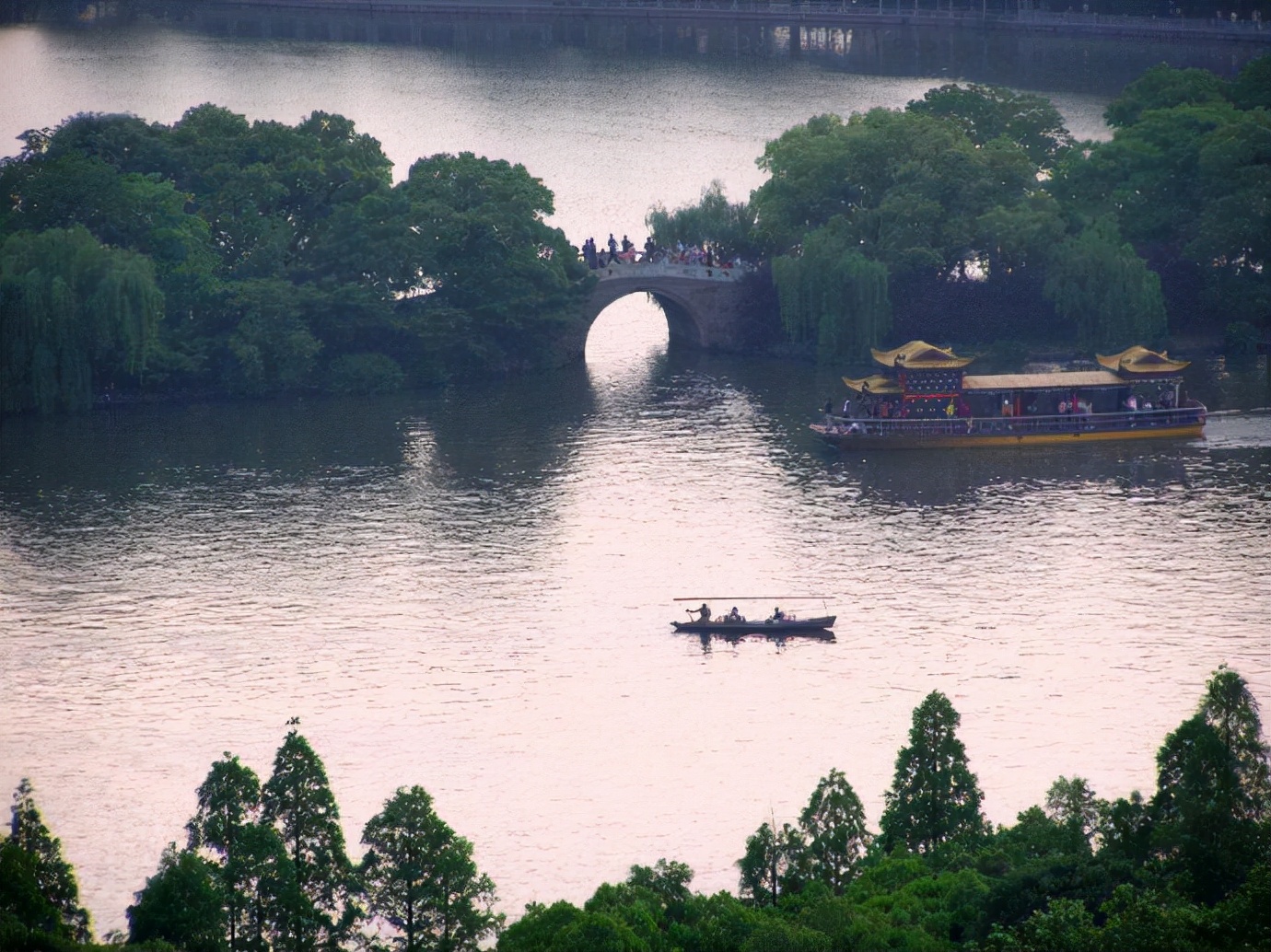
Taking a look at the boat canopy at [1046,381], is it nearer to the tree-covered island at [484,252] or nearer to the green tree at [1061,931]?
the tree-covered island at [484,252]

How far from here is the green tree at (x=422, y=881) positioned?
44.3 meters

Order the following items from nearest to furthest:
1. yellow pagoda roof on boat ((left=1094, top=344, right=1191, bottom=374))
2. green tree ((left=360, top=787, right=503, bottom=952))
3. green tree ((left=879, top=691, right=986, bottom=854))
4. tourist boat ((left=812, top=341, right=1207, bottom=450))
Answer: green tree ((left=360, top=787, right=503, bottom=952))
green tree ((left=879, top=691, right=986, bottom=854))
tourist boat ((left=812, top=341, right=1207, bottom=450))
yellow pagoda roof on boat ((left=1094, top=344, right=1191, bottom=374))

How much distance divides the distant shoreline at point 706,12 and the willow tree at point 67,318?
263 ft

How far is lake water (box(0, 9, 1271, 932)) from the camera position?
5588cm

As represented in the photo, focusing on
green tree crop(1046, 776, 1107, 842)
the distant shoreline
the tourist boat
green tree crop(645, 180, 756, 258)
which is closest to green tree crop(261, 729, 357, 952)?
green tree crop(1046, 776, 1107, 842)

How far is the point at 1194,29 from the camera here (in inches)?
5910

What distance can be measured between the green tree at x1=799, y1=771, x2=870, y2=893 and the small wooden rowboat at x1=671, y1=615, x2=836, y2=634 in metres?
16.0

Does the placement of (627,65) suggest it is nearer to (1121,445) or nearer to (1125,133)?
(1125,133)

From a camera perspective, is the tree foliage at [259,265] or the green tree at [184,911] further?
the tree foliage at [259,265]

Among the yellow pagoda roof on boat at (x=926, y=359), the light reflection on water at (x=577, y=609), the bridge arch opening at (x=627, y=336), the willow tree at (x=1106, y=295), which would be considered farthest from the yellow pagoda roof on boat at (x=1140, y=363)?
the bridge arch opening at (x=627, y=336)

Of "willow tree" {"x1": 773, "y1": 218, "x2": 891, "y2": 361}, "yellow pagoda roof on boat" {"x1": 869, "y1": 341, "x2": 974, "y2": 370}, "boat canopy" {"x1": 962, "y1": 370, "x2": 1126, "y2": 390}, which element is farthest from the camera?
"willow tree" {"x1": 773, "y1": 218, "x2": 891, "y2": 361}

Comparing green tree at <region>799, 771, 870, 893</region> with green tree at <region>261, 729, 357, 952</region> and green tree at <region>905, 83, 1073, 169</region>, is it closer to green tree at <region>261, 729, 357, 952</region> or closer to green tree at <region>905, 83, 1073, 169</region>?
green tree at <region>261, 729, 357, 952</region>

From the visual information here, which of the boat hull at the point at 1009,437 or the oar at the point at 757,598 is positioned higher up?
the boat hull at the point at 1009,437

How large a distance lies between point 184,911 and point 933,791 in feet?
51.4
